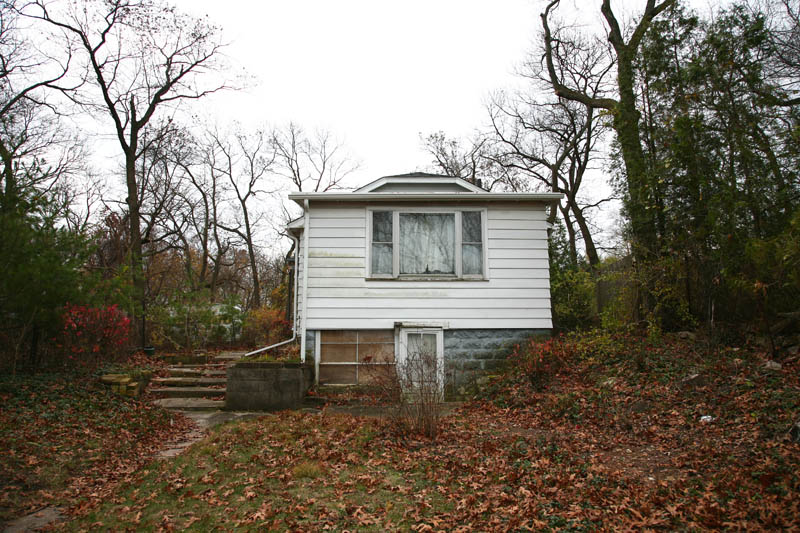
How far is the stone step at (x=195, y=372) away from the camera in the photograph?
1162 centimetres

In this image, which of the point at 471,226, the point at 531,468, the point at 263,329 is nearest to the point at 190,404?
the point at 263,329

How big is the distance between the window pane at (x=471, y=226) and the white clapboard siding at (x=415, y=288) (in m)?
0.23

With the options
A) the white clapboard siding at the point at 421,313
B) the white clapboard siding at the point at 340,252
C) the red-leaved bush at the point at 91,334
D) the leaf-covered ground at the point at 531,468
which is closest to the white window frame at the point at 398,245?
the white clapboard siding at the point at 340,252

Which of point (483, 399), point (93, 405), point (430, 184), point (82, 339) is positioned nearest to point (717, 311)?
point (483, 399)

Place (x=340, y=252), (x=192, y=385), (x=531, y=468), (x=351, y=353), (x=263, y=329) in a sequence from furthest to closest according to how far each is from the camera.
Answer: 1. (x=263, y=329)
2. (x=192, y=385)
3. (x=340, y=252)
4. (x=351, y=353)
5. (x=531, y=468)

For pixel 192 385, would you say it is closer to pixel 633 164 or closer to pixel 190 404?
pixel 190 404

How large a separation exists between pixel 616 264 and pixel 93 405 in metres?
10.7

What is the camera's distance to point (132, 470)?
6059mm

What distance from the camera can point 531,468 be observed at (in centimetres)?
557

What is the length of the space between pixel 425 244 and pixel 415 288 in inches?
37.5

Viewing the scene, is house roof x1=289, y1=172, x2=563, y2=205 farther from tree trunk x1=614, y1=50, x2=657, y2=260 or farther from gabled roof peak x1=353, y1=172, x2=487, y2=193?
tree trunk x1=614, y1=50, x2=657, y2=260

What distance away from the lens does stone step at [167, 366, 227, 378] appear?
11.6 metres

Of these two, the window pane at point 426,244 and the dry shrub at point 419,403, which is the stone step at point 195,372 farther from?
the dry shrub at point 419,403

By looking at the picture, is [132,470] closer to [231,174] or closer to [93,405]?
[93,405]
